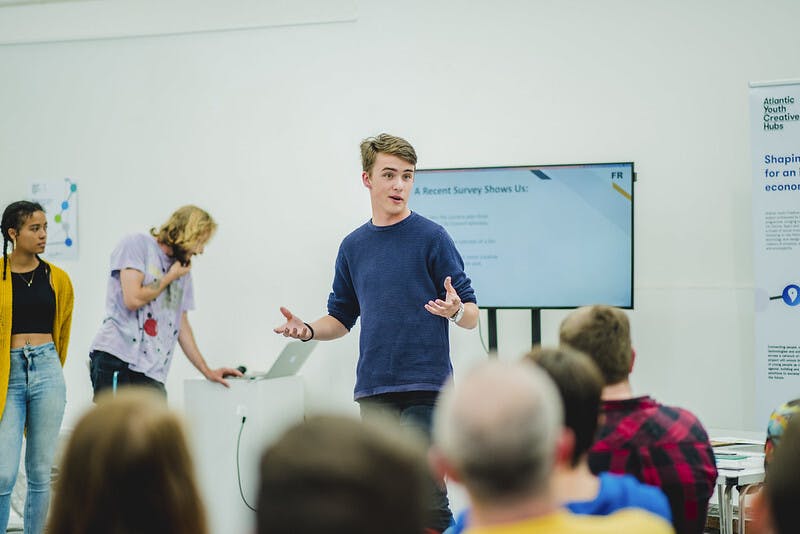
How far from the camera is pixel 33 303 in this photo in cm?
428

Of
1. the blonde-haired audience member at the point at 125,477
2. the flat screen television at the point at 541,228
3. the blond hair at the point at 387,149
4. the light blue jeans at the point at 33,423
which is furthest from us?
the flat screen television at the point at 541,228

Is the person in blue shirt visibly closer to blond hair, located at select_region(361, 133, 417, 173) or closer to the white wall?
blond hair, located at select_region(361, 133, 417, 173)

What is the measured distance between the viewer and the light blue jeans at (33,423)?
4.17 metres

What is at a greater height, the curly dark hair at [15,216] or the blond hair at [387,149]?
the blond hair at [387,149]

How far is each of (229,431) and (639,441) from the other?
11.0 ft

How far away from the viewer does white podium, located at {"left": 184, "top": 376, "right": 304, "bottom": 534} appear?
5.06m

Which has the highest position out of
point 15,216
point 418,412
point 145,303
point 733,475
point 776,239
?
point 15,216

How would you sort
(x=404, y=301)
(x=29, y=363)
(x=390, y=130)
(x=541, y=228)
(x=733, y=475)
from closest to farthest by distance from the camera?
(x=733, y=475) < (x=404, y=301) < (x=29, y=363) < (x=541, y=228) < (x=390, y=130)

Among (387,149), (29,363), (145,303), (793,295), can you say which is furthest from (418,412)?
(793,295)

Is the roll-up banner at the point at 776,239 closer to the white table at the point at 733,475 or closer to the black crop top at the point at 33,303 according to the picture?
the white table at the point at 733,475

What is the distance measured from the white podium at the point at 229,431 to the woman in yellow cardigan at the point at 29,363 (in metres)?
0.92

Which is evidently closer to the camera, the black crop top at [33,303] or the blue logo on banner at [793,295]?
the black crop top at [33,303]

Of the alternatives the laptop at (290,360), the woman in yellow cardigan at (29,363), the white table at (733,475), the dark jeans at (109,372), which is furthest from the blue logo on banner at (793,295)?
the woman in yellow cardigan at (29,363)

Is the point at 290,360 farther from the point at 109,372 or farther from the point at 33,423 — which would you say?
the point at 33,423
